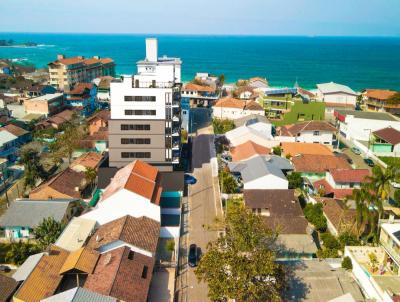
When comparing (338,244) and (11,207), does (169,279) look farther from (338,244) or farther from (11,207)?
(11,207)

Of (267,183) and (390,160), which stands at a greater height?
(267,183)

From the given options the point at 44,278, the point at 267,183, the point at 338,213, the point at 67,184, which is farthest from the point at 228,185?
the point at 44,278

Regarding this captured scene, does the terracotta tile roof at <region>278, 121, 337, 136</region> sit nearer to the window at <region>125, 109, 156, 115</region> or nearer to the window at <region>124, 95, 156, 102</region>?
the window at <region>125, 109, 156, 115</region>

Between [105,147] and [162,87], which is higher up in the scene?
[162,87]

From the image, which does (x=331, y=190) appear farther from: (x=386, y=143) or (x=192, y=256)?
(x=386, y=143)

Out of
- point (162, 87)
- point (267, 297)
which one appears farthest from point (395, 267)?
point (162, 87)

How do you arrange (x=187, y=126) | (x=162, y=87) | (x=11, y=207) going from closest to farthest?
(x=11, y=207)
(x=162, y=87)
(x=187, y=126)
